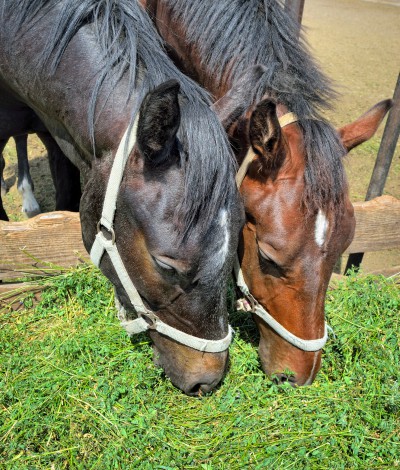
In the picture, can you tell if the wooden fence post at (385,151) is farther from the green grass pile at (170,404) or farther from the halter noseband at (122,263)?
the halter noseband at (122,263)

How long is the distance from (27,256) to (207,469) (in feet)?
5.47

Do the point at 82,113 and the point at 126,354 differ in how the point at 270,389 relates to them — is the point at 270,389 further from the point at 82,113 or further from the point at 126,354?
the point at 82,113

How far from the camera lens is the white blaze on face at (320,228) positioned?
2059mm

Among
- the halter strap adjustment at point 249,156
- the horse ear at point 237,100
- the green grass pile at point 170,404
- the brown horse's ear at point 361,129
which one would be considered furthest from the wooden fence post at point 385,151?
the horse ear at point 237,100

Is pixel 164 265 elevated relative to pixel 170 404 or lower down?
elevated

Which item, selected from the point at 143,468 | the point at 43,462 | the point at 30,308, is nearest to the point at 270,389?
the point at 143,468

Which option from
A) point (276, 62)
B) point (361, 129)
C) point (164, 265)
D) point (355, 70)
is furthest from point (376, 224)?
point (355, 70)

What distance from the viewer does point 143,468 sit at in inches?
79.3

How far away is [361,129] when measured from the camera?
236 cm

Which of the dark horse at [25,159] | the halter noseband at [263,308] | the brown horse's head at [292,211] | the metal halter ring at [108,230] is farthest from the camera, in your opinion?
the dark horse at [25,159]

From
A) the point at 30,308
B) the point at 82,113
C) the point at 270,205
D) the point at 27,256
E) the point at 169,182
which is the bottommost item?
the point at 30,308

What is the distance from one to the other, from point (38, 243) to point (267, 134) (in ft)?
5.37

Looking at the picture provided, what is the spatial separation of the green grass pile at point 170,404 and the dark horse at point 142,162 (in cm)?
27

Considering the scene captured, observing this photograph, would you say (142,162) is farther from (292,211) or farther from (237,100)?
(292,211)
